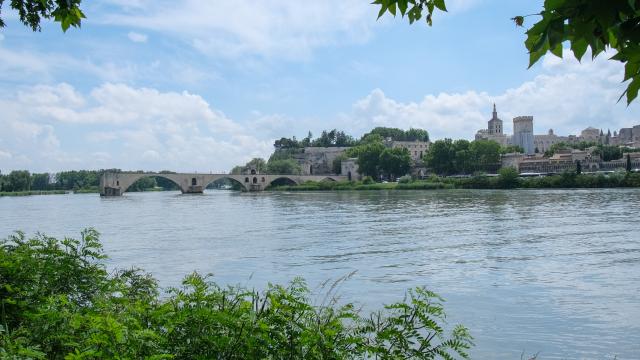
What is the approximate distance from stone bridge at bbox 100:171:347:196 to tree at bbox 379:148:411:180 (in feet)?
45.9

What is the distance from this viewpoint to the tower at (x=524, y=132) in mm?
158625

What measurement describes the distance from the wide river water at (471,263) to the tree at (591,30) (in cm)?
713

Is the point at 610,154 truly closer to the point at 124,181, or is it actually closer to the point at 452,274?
the point at 124,181

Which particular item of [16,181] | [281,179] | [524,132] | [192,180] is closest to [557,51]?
[192,180]

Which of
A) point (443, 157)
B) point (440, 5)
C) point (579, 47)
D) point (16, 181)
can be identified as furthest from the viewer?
point (16, 181)

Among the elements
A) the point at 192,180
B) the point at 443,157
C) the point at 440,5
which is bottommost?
the point at 192,180

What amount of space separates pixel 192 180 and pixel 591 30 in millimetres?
105371

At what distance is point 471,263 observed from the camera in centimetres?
1691

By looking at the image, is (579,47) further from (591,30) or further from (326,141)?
(326,141)

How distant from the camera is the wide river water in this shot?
9.84 m

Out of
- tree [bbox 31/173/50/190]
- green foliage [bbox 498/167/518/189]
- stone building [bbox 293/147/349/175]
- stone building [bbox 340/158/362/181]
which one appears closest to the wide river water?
green foliage [bbox 498/167/518/189]

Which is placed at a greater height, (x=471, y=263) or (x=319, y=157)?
(x=319, y=157)

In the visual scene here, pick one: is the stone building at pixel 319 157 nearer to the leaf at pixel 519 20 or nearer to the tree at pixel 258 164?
the tree at pixel 258 164

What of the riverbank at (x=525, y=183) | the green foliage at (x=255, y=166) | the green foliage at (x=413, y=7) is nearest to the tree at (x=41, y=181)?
the green foliage at (x=255, y=166)
